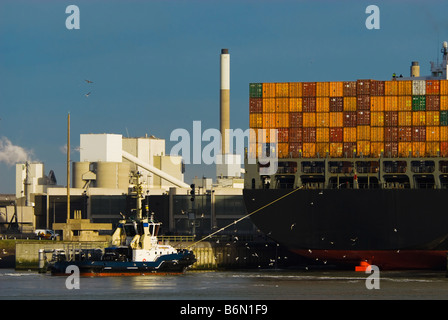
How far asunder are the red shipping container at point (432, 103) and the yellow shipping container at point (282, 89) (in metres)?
12.3

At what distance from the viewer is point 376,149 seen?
99250mm

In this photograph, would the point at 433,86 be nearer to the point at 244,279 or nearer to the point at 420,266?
the point at 420,266

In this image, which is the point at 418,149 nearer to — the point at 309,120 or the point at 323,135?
the point at 323,135

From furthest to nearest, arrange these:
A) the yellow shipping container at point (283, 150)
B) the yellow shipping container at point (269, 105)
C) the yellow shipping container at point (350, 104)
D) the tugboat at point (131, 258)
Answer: the yellow shipping container at point (269, 105)
the yellow shipping container at point (283, 150)
the yellow shipping container at point (350, 104)
the tugboat at point (131, 258)

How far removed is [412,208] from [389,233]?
290 cm

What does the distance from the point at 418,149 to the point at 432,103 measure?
4.15 meters

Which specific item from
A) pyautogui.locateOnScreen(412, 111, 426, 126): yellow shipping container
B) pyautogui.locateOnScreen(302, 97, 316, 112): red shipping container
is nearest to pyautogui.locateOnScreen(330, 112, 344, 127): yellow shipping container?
pyautogui.locateOnScreen(302, 97, 316, 112): red shipping container

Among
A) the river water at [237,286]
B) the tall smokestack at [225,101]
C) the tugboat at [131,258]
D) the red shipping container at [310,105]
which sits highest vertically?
the tall smokestack at [225,101]

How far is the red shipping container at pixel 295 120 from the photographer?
10088 centimetres

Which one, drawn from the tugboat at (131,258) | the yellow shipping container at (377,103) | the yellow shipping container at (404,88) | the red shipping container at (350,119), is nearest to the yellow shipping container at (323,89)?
the red shipping container at (350,119)

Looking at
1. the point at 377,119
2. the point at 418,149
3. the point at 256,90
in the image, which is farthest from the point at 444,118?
the point at 256,90

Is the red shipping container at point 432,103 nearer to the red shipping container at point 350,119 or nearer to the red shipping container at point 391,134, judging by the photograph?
the red shipping container at point 391,134

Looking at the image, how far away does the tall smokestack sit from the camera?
17700 centimetres

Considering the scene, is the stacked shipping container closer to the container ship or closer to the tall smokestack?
the container ship
